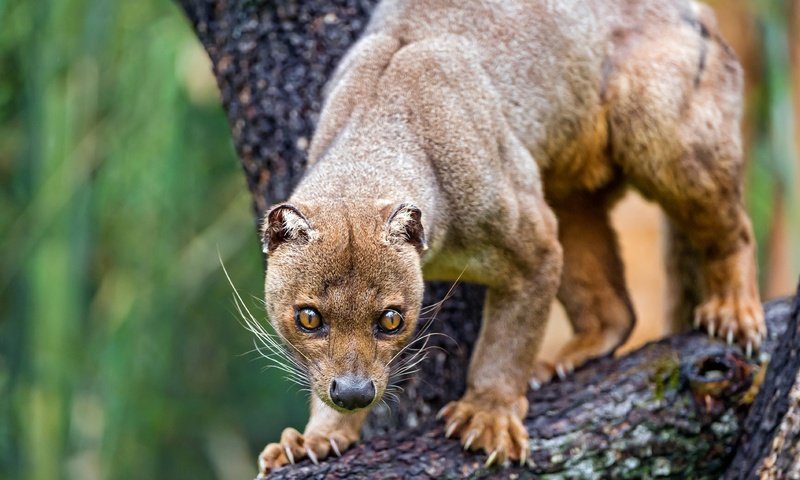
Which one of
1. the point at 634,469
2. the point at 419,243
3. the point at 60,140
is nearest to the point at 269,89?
the point at 419,243

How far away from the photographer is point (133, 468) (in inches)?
449

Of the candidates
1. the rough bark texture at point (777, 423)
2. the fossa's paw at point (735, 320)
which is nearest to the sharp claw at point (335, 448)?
the rough bark texture at point (777, 423)

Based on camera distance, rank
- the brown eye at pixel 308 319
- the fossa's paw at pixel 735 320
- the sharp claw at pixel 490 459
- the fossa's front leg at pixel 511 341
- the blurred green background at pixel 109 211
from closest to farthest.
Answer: the brown eye at pixel 308 319 < the sharp claw at pixel 490 459 < the fossa's front leg at pixel 511 341 < the fossa's paw at pixel 735 320 < the blurred green background at pixel 109 211

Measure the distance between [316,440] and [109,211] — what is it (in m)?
6.71

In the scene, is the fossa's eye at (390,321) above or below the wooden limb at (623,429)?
above

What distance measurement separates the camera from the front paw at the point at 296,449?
453 cm

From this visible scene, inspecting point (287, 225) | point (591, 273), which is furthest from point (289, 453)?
point (591, 273)

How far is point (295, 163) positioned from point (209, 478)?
33.9 ft

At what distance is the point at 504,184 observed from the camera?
4.74 metres

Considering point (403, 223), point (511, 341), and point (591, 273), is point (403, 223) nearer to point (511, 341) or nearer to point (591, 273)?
point (511, 341)

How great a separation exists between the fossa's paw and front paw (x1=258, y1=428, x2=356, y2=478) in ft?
6.78

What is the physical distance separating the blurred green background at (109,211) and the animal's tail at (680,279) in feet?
12.6

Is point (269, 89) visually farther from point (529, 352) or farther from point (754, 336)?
point (754, 336)

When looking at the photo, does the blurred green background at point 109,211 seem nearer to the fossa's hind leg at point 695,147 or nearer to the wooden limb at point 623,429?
the fossa's hind leg at point 695,147
